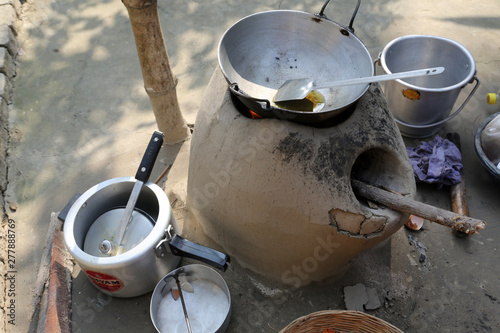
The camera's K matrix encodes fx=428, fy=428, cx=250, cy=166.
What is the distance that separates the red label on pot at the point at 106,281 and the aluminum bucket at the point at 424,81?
2237 mm

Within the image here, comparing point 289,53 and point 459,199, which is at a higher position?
point 289,53

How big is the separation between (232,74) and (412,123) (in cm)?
176

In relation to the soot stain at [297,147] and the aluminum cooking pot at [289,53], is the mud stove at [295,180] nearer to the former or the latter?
the soot stain at [297,147]

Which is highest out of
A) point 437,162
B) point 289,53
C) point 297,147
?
point 289,53

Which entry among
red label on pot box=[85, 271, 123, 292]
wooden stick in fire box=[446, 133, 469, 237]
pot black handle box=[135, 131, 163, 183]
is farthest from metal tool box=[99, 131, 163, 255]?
wooden stick in fire box=[446, 133, 469, 237]

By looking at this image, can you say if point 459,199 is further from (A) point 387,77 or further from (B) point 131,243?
(B) point 131,243

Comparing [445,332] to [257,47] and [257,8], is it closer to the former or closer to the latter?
[257,47]

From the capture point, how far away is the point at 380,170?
2.19 m

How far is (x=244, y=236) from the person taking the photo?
7.26 ft

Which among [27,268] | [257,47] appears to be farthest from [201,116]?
[27,268]

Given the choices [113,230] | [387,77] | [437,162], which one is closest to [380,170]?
[387,77]

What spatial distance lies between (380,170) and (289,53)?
76cm

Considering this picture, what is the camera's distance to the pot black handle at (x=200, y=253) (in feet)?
6.47

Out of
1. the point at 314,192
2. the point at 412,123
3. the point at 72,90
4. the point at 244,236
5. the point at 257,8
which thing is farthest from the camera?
the point at 257,8
